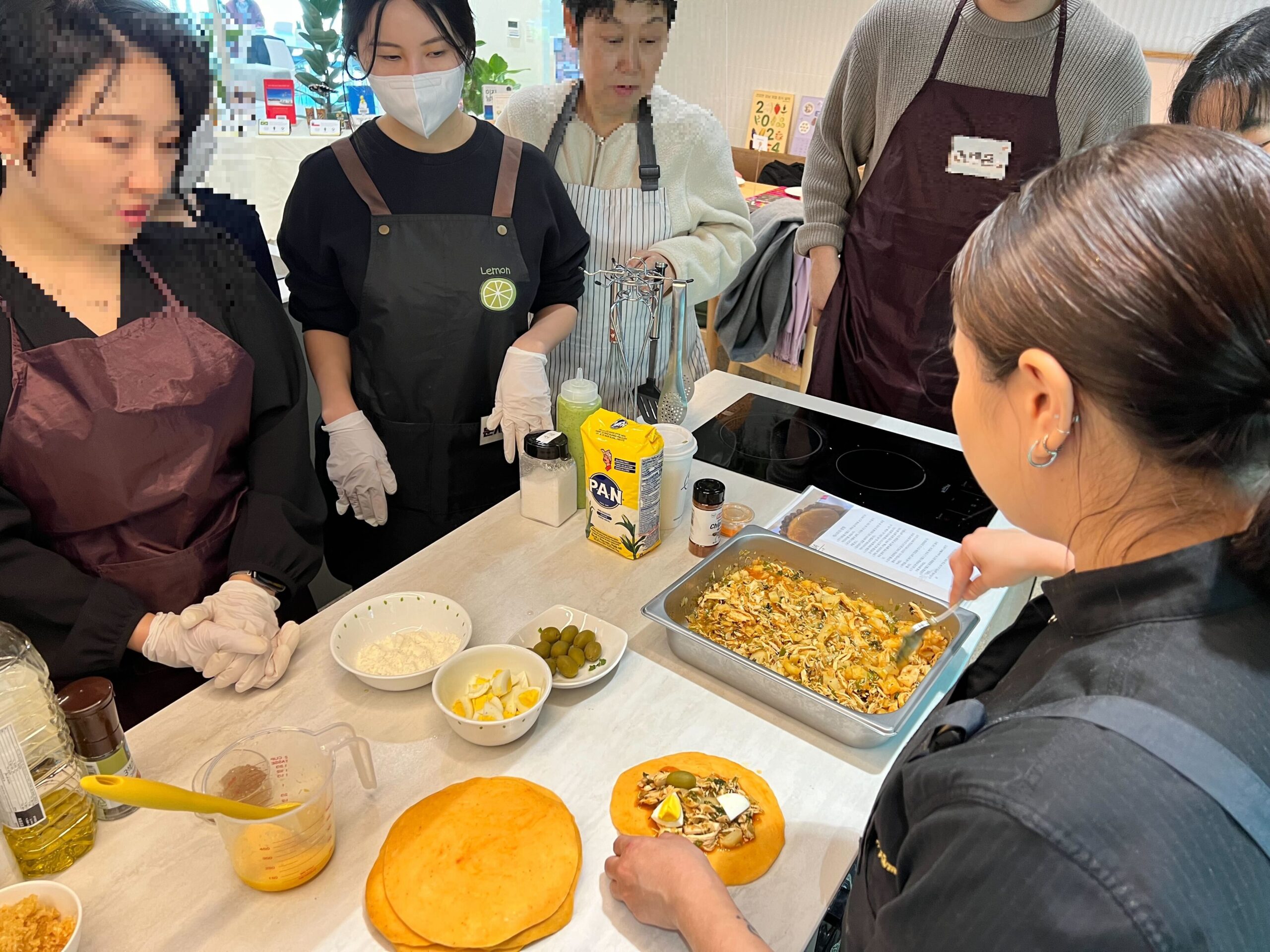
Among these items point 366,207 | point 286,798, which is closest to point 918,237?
point 366,207

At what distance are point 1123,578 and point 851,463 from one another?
1090 millimetres

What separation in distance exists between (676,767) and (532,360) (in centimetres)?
86

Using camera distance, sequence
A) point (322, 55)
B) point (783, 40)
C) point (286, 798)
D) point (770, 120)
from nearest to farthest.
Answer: point (286, 798) → point (322, 55) → point (783, 40) → point (770, 120)

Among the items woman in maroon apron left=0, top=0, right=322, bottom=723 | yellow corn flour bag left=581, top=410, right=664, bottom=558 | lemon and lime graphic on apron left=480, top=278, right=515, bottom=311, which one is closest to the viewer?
woman in maroon apron left=0, top=0, right=322, bottom=723

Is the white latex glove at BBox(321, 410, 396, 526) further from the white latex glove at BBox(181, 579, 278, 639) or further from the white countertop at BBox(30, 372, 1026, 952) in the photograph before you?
the white latex glove at BBox(181, 579, 278, 639)

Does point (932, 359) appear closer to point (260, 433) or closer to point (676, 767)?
point (676, 767)

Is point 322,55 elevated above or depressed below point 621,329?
above

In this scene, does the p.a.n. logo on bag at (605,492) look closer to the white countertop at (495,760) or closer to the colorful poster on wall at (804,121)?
the white countertop at (495,760)

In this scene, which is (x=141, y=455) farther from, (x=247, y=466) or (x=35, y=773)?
(x=35, y=773)

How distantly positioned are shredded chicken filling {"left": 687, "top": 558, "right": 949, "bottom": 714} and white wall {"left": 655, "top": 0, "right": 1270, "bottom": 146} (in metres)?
1.55

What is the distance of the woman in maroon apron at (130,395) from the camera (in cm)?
89

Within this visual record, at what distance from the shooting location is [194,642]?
1.03m

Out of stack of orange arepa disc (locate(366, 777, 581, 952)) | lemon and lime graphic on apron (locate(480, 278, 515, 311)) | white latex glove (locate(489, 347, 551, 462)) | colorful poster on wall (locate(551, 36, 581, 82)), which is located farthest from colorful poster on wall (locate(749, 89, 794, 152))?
stack of orange arepa disc (locate(366, 777, 581, 952))

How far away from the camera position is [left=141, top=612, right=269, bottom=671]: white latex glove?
1008mm
